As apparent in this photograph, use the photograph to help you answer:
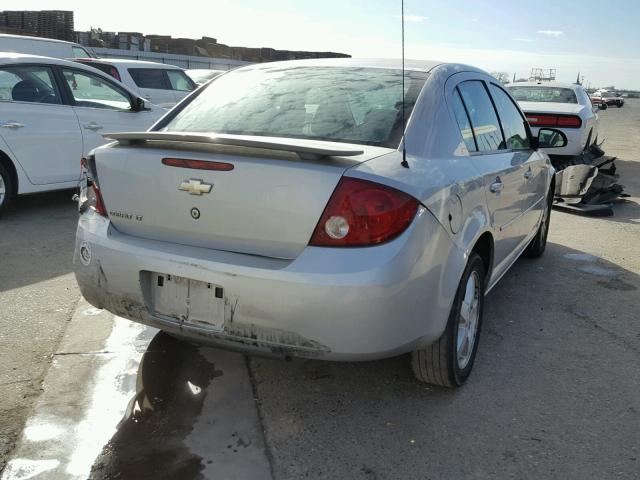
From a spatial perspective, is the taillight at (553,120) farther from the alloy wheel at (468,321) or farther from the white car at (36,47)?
the white car at (36,47)

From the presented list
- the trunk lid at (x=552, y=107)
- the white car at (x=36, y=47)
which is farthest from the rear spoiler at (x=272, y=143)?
the white car at (x=36, y=47)

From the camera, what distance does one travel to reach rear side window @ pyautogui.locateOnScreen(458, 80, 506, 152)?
3.64 metres

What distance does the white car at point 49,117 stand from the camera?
6348 mm

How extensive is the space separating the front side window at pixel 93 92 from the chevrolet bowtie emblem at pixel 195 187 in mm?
4915

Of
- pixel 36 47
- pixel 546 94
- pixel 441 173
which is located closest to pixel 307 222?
pixel 441 173

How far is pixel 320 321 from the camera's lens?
2.52 m

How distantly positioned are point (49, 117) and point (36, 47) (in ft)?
23.1

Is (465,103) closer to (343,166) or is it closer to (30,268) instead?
(343,166)

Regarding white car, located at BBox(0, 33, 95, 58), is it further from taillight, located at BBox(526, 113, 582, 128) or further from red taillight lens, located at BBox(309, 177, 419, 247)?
red taillight lens, located at BBox(309, 177, 419, 247)

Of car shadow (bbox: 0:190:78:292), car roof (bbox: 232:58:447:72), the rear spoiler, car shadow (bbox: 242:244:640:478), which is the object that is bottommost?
car shadow (bbox: 242:244:640:478)

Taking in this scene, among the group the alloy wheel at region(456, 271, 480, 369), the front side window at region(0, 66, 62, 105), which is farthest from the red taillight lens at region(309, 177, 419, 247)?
the front side window at region(0, 66, 62, 105)

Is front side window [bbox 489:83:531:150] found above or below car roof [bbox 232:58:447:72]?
below

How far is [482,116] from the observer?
3842mm

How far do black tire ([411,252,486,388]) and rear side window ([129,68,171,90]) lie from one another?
419 inches
